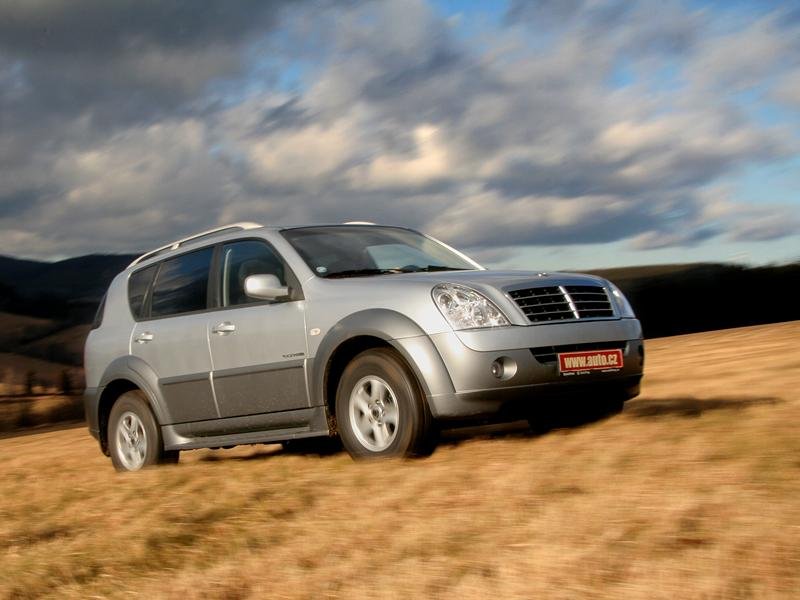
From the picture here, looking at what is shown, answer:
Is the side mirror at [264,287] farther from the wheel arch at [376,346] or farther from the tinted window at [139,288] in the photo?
the tinted window at [139,288]

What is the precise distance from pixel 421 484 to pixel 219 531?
1070 millimetres

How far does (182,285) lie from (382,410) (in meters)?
2.34

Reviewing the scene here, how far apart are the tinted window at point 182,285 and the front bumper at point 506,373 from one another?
7.56 feet

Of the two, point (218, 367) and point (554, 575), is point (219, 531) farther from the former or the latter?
point (218, 367)

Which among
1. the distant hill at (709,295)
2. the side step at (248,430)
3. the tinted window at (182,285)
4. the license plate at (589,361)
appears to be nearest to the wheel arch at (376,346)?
the side step at (248,430)

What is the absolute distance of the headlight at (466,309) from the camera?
22.6ft

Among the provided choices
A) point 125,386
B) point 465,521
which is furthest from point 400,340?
point 125,386

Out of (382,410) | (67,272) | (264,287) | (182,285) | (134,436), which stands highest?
(67,272)

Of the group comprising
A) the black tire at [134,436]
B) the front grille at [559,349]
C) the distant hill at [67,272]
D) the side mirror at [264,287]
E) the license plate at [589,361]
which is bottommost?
the black tire at [134,436]

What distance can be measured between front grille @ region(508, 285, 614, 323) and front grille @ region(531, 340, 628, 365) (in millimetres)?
175

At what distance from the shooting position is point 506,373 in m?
6.89

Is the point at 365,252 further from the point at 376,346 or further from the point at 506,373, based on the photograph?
the point at 506,373

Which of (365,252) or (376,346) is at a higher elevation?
(365,252)

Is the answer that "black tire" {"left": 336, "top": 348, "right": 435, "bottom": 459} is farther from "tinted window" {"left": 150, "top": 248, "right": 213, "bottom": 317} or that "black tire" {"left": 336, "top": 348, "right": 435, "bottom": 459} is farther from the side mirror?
"tinted window" {"left": 150, "top": 248, "right": 213, "bottom": 317}
